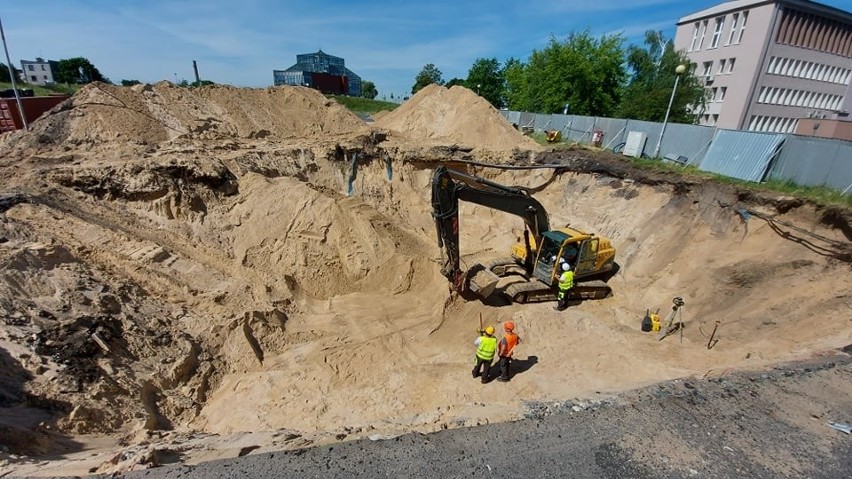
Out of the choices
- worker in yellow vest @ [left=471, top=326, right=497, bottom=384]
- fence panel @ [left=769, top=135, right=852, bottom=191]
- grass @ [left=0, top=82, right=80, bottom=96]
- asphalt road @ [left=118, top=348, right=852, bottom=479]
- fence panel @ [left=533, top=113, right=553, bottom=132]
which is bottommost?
worker in yellow vest @ [left=471, top=326, right=497, bottom=384]

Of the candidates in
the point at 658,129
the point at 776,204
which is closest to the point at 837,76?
the point at 658,129

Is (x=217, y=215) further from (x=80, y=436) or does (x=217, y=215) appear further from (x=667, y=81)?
(x=667, y=81)

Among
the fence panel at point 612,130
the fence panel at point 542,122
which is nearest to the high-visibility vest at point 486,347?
the fence panel at point 612,130

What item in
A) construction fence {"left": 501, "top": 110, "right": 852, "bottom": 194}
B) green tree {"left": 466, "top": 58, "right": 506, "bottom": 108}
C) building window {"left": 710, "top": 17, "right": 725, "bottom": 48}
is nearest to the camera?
construction fence {"left": 501, "top": 110, "right": 852, "bottom": 194}

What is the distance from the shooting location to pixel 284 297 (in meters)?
10.6

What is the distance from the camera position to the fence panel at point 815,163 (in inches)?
443

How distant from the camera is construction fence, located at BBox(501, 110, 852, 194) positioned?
37.7 ft

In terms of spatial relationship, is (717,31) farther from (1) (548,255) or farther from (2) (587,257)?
(1) (548,255)

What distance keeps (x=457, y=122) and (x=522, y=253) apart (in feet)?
31.9

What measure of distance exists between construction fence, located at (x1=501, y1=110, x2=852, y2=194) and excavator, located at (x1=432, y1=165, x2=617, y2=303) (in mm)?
5849

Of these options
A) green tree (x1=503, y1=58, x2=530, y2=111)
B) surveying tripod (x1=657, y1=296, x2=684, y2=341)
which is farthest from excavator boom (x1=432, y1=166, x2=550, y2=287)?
green tree (x1=503, y1=58, x2=530, y2=111)

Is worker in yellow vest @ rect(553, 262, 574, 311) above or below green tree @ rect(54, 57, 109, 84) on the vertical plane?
below

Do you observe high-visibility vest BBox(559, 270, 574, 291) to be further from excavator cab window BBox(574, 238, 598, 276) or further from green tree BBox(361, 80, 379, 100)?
green tree BBox(361, 80, 379, 100)

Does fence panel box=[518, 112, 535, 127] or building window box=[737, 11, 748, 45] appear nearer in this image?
fence panel box=[518, 112, 535, 127]
